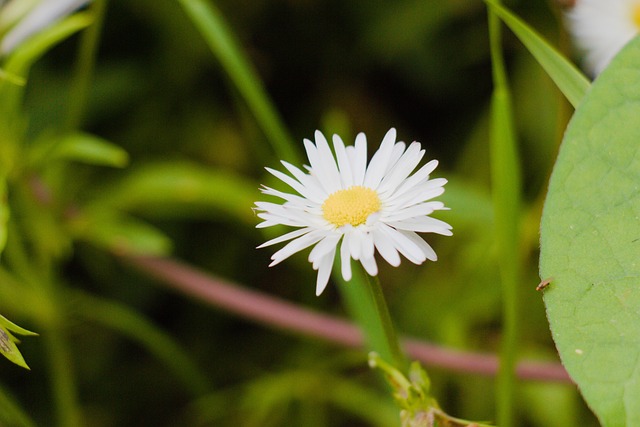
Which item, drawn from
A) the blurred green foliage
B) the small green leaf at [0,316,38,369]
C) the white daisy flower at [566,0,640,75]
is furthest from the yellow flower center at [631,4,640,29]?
the small green leaf at [0,316,38,369]

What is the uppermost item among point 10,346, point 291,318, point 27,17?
point 27,17

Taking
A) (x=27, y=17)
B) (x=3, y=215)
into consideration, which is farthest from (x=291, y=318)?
(x=27, y=17)

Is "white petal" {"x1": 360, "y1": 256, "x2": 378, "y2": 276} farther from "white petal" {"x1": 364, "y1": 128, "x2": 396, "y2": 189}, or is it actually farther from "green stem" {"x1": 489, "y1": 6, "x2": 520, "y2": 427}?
"green stem" {"x1": 489, "y1": 6, "x2": 520, "y2": 427}

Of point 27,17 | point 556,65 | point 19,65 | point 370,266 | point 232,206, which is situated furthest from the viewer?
point 232,206

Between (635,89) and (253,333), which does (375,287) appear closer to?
(635,89)

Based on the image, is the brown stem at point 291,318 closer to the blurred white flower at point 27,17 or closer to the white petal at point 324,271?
the blurred white flower at point 27,17

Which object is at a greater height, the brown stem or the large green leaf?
the brown stem

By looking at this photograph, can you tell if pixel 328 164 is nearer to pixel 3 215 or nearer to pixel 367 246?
pixel 367 246
